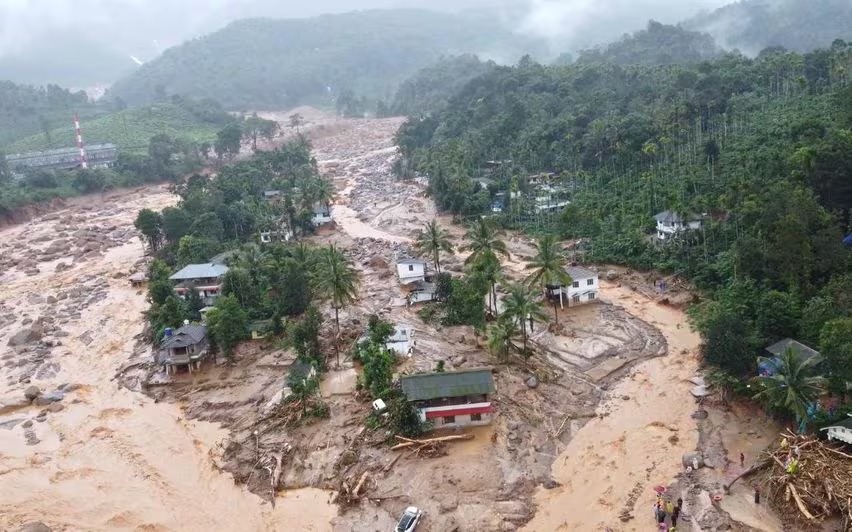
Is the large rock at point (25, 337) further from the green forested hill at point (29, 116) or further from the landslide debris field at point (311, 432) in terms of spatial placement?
the green forested hill at point (29, 116)

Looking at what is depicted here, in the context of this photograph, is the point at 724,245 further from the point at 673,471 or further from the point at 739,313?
the point at 673,471

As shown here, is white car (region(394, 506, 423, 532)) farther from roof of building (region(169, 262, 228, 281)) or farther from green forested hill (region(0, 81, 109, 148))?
green forested hill (region(0, 81, 109, 148))

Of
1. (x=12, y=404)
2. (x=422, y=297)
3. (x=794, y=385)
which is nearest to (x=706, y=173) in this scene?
(x=422, y=297)

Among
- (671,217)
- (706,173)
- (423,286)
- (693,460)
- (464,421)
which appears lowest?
(693,460)

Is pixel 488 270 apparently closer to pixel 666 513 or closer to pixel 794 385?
pixel 794 385

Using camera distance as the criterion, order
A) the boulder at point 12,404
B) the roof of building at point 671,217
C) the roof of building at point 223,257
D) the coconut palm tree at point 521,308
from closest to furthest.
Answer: the coconut palm tree at point 521,308 < the boulder at point 12,404 < the roof of building at point 671,217 < the roof of building at point 223,257

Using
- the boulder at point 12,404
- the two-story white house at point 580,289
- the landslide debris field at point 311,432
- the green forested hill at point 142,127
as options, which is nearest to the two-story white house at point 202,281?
the landslide debris field at point 311,432

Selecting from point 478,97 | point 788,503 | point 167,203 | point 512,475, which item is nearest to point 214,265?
point 512,475
